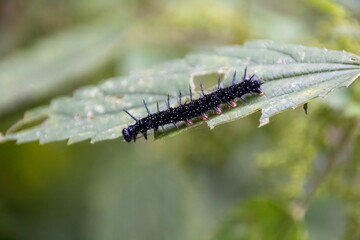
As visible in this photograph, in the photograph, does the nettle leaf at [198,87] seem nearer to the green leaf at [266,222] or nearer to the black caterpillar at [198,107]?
the black caterpillar at [198,107]

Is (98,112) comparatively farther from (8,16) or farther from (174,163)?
(8,16)

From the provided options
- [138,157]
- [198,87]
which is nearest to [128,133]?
[198,87]

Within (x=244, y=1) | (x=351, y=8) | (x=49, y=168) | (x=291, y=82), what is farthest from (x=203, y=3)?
(x=291, y=82)

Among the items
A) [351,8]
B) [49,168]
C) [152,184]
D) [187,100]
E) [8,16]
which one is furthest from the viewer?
[8,16]

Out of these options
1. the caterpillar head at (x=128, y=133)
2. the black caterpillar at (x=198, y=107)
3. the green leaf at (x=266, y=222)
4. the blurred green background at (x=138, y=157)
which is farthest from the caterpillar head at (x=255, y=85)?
the blurred green background at (x=138, y=157)

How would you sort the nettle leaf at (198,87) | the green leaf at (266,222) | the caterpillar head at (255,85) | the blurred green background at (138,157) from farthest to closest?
the blurred green background at (138,157) < the green leaf at (266,222) < the caterpillar head at (255,85) < the nettle leaf at (198,87)

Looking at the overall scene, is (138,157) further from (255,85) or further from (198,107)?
(255,85)

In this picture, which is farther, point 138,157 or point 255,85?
point 138,157

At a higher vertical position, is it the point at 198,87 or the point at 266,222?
the point at 198,87

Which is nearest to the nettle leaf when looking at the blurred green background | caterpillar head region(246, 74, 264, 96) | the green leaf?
caterpillar head region(246, 74, 264, 96)
